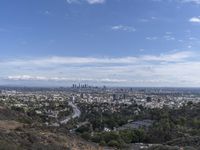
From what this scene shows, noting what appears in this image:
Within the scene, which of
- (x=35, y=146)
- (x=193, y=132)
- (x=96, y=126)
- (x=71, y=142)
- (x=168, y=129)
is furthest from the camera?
(x=96, y=126)

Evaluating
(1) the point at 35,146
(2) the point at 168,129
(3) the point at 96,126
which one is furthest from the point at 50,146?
(3) the point at 96,126

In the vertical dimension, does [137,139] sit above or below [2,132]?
below

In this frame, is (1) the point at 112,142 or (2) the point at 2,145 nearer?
(2) the point at 2,145

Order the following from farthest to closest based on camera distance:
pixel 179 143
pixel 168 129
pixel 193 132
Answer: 1. pixel 168 129
2. pixel 193 132
3. pixel 179 143

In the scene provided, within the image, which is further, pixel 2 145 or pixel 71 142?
pixel 71 142

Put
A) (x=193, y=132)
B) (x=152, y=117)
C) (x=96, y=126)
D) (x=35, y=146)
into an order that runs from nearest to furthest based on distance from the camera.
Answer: (x=35, y=146) < (x=193, y=132) < (x=96, y=126) < (x=152, y=117)

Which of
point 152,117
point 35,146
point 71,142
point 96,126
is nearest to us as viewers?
point 35,146

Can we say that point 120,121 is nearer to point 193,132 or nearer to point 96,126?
point 96,126

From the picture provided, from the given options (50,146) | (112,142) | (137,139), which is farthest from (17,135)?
(137,139)

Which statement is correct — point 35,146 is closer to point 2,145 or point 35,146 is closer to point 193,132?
point 2,145
